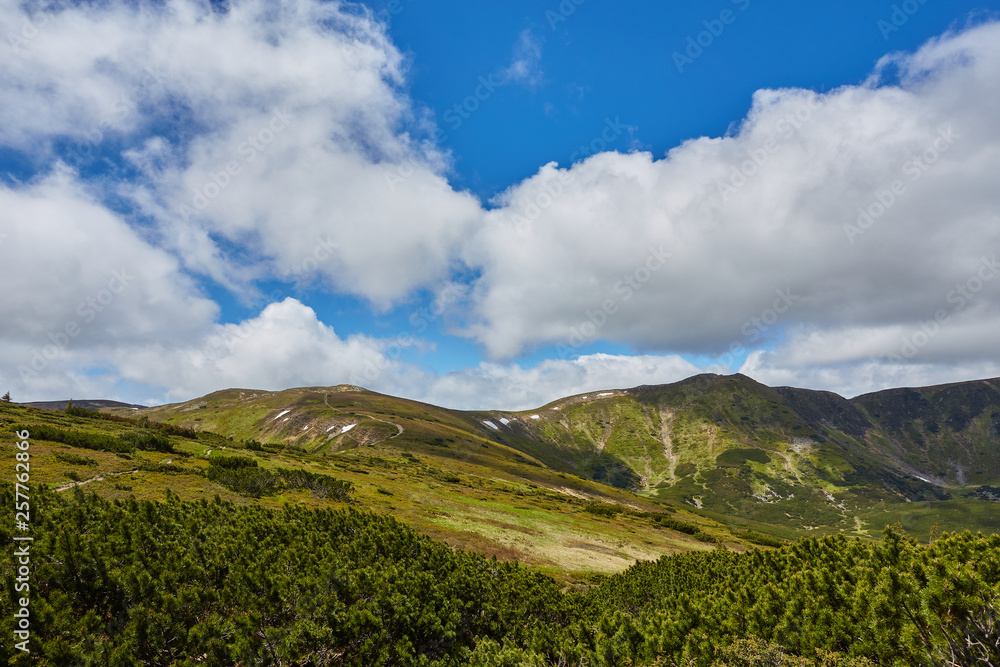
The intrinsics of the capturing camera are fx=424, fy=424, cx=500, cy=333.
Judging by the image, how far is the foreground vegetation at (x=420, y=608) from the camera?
7.74 m

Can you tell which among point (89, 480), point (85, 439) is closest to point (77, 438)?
point (85, 439)

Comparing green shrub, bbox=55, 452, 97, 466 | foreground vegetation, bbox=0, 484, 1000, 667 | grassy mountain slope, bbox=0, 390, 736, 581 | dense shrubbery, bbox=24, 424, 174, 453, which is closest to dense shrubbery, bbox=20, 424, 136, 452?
dense shrubbery, bbox=24, 424, 174, 453

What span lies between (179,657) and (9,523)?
22.7ft

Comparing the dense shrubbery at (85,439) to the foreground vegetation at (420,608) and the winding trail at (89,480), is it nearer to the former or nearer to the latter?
the winding trail at (89,480)

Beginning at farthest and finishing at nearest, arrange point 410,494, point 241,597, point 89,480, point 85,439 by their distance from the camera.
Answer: point 410,494, point 85,439, point 89,480, point 241,597

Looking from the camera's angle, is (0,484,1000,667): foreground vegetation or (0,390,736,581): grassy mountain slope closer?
(0,484,1000,667): foreground vegetation

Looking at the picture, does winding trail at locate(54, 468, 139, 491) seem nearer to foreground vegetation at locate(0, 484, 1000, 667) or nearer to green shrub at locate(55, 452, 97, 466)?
green shrub at locate(55, 452, 97, 466)

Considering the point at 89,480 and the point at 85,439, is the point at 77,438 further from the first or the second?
the point at 89,480

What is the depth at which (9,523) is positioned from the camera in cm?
1096

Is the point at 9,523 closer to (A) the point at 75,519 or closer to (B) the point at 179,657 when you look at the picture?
(A) the point at 75,519

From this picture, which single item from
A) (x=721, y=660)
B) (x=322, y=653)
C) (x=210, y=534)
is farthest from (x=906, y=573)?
(x=210, y=534)

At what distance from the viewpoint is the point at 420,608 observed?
11055mm

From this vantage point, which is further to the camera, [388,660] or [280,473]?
[280,473]

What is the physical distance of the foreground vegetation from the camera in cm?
774
